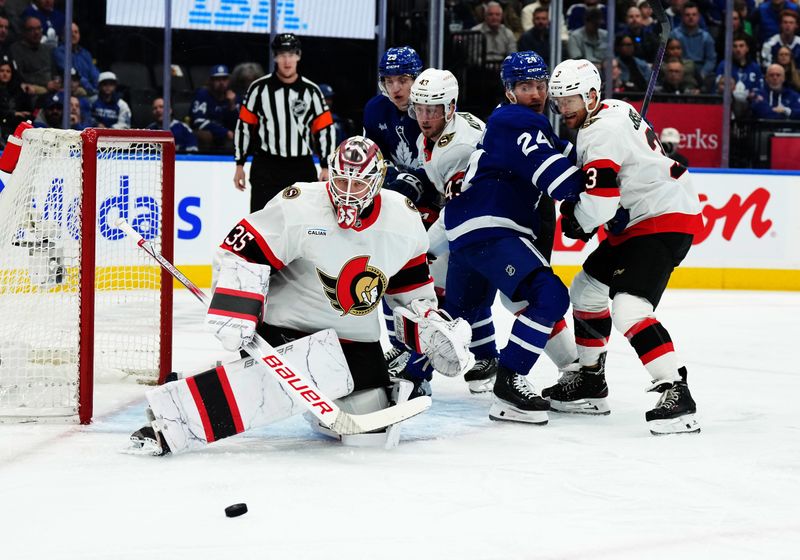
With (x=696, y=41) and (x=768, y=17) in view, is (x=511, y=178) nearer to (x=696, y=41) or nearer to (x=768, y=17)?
(x=696, y=41)

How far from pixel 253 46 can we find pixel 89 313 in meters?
4.33

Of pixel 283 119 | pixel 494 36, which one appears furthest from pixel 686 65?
pixel 283 119

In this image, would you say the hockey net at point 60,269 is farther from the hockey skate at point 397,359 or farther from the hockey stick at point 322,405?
the hockey skate at point 397,359

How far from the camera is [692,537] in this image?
2129 mm

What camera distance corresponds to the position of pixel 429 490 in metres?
2.44

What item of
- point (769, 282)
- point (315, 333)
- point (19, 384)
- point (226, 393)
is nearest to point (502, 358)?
point (315, 333)

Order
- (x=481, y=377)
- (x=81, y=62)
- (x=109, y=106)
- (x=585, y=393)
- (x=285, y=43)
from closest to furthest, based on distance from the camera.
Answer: (x=585, y=393) < (x=481, y=377) < (x=285, y=43) < (x=81, y=62) < (x=109, y=106)

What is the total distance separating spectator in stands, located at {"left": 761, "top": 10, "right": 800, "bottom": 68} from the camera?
7.87 metres

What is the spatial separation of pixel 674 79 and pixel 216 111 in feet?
9.74

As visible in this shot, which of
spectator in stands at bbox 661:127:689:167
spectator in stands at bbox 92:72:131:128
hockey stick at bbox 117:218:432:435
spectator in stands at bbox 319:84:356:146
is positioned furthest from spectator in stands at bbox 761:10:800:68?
hockey stick at bbox 117:218:432:435

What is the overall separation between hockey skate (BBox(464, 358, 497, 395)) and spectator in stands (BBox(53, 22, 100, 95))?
12.4 feet

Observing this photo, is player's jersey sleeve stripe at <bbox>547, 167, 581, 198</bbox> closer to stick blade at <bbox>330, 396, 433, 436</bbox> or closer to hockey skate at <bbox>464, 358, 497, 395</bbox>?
stick blade at <bbox>330, 396, 433, 436</bbox>

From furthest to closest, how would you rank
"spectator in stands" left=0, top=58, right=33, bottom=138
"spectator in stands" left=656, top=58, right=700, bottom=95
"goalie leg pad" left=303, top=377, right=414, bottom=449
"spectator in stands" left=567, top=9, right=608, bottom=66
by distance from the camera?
1. "spectator in stands" left=656, top=58, right=700, bottom=95
2. "spectator in stands" left=567, top=9, right=608, bottom=66
3. "spectator in stands" left=0, top=58, right=33, bottom=138
4. "goalie leg pad" left=303, top=377, right=414, bottom=449

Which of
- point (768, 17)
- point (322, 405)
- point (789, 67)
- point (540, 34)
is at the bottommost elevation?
point (322, 405)
